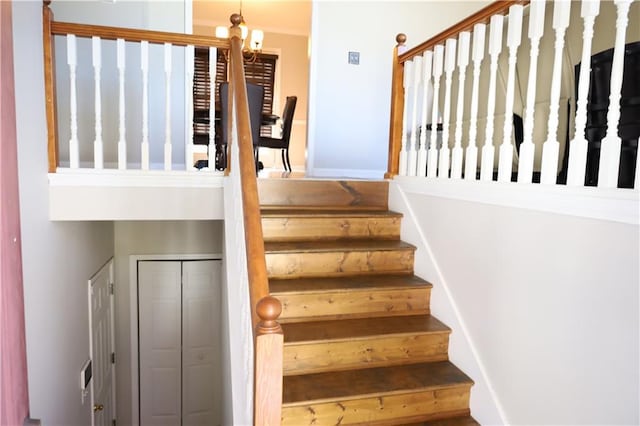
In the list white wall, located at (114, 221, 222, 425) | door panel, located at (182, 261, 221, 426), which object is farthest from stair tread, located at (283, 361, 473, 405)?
door panel, located at (182, 261, 221, 426)

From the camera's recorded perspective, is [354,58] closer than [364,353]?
No

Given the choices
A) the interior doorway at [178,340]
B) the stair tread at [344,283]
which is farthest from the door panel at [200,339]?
the stair tread at [344,283]

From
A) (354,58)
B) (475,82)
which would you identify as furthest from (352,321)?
(354,58)

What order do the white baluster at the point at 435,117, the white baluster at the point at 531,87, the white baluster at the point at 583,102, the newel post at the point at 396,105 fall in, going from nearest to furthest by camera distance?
the white baluster at the point at 583,102 < the white baluster at the point at 531,87 < the white baluster at the point at 435,117 < the newel post at the point at 396,105

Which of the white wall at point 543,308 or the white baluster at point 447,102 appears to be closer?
the white wall at point 543,308

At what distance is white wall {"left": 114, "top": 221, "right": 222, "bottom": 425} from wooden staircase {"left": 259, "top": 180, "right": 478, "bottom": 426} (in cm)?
182

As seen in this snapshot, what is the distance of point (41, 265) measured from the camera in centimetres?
222

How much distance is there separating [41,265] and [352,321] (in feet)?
5.39

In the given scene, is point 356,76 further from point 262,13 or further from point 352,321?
point 352,321

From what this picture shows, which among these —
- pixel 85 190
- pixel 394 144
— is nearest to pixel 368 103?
pixel 394 144

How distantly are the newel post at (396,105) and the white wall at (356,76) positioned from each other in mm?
1654

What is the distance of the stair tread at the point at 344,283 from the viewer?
2.30m

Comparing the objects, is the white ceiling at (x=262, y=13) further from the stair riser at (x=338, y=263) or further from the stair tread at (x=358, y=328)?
the stair tread at (x=358, y=328)

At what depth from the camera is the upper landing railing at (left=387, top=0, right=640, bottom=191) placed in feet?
4.93
